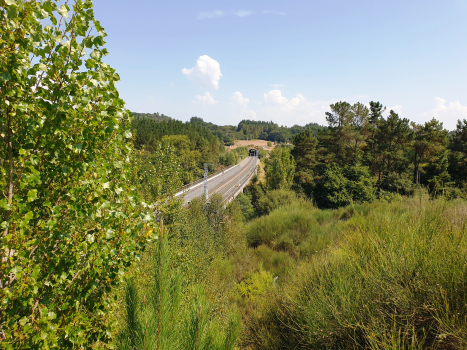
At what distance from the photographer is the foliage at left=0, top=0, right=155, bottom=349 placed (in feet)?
6.15

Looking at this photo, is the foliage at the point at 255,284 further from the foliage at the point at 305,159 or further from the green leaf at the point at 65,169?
the foliage at the point at 305,159

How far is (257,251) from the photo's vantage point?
15023mm

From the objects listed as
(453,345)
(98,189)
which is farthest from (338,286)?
(98,189)

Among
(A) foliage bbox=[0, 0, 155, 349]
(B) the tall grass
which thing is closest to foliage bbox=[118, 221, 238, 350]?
(A) foliage bbox=[0, 0, 155, 349]

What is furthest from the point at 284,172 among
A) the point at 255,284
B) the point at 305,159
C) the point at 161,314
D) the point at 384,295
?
the point at 161,314

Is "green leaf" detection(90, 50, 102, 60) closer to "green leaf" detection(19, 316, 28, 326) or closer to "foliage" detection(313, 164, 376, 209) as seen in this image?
"green leaf" detection(19, 316, 28, 326)

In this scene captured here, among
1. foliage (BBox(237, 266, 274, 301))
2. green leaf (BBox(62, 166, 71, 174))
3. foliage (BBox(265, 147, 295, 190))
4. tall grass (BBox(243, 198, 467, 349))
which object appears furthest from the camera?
foliage (BBox(265, 147, 295, 190))

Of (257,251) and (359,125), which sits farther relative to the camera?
(359,125)

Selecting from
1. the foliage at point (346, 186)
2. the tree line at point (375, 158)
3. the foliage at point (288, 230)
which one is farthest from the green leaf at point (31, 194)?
the foliage at point (346, 186)

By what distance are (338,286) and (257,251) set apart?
11649 millimetres

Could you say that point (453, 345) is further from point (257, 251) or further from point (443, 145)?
point (443, 145)

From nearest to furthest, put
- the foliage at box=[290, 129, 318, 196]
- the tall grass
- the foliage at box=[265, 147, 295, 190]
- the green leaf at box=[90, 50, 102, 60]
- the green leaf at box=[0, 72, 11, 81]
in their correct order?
the green leaf at box=[0, 72, 11, 81] → the green leaf at box=[90, 50, 102, 60] → the tall grass → the foliage at box=[265, 147, 295, 190] → the foliage at box=[290, 129, 318, 196]

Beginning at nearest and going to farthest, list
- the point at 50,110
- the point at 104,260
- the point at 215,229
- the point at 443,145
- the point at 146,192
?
the point at 50,110 < the point at 104,260 < the point at 146,192 < the point at 215,229 < the point at 443,145

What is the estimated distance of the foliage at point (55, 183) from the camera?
6.15 ft
